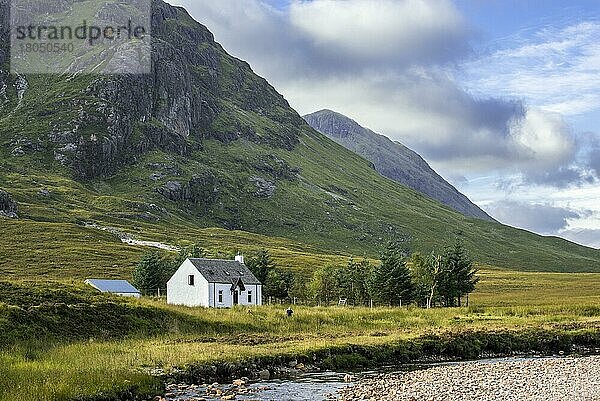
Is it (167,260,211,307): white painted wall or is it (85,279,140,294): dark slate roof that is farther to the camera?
(85,279,140,294): dark slate roof

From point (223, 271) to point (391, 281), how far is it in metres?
28.5

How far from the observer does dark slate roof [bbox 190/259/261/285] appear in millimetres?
107062

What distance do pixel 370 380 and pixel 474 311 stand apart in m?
54.8

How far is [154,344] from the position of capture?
5084 cm

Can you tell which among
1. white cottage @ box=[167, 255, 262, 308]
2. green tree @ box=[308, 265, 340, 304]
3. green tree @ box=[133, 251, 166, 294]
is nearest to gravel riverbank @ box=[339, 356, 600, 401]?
white cottage @ box=[167, 255, 262, 308]

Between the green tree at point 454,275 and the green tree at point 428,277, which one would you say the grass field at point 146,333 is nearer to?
the green tree at point 428,277

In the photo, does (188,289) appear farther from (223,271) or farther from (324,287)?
(324,287)

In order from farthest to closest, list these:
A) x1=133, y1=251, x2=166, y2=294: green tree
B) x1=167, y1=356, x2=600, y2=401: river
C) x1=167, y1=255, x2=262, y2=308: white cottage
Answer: x1=133, y1=251, x2=166, y2=294: green tree, x1=167, y1=255, x2=262, y2=308: white cottage, x1=167, y1=356, x2=600, y2=401: river

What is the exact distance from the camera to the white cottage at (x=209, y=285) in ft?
347

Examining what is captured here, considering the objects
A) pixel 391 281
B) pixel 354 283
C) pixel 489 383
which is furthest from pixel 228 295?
pixel 489 383

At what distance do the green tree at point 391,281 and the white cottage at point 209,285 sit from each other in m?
21.8

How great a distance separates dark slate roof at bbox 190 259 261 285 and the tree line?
13.0 m

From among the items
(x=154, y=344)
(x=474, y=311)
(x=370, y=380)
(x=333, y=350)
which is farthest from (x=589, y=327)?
(x=154, y=344)

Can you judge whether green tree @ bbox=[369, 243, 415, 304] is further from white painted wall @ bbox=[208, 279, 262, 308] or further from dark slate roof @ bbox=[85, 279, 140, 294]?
dark slate roof @ bbox=[85, 279, 140, 294]
